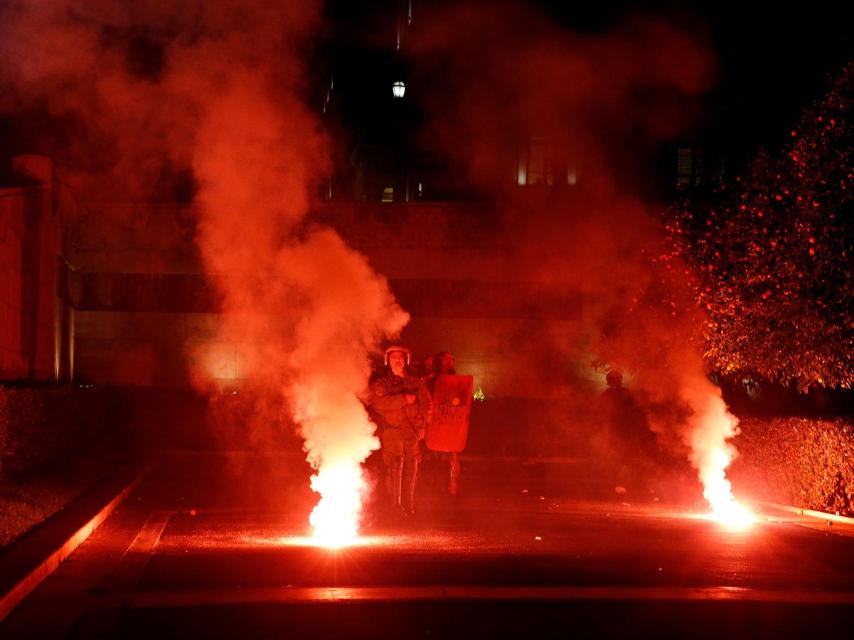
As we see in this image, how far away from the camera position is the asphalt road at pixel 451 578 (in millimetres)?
7234

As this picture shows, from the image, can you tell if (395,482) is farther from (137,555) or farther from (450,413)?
(137,555)

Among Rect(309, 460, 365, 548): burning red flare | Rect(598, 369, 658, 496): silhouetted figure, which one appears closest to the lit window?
Rect(598, 369, 658, 496): silhouetted figure

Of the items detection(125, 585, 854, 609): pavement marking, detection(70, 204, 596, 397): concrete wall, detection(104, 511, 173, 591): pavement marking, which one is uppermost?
detection(70, 204, 596, 397): concrete wall

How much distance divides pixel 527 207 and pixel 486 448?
24.1 ft

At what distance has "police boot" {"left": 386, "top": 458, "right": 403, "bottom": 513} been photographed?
43.4ft

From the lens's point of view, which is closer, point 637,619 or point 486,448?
point 637,619

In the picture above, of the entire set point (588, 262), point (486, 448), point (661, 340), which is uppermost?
point (588, 262)

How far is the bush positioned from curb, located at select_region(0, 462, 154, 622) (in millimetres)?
9120

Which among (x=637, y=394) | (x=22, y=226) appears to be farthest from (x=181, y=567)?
(x=637, y=394)

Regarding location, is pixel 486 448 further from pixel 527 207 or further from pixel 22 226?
pixel 22 226

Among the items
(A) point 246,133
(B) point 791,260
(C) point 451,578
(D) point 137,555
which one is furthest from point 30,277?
(C) point 451,578

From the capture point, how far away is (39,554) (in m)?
9.60

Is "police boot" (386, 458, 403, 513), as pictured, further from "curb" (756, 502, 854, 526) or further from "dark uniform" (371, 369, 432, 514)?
"curb" (756, 502, 854, 526)

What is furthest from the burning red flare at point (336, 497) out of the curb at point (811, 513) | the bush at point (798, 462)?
the bush at point (798, 462)
